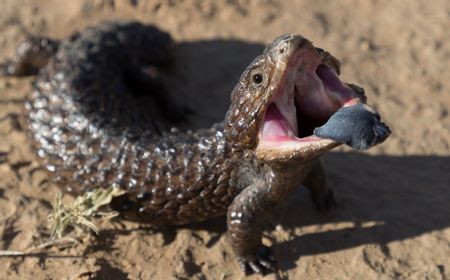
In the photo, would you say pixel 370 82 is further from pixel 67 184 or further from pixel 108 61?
pixel 67 184

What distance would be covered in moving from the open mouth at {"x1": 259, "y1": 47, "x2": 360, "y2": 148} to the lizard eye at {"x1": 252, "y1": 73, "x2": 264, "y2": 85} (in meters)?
0.13

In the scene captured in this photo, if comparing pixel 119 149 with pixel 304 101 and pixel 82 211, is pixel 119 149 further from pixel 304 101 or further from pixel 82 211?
pixel 304 101

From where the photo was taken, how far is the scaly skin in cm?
420

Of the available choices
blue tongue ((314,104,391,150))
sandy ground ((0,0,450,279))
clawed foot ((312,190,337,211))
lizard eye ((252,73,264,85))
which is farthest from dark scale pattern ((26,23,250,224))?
blue tongue ((314,104,391,150))

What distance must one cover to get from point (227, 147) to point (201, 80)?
2179mm

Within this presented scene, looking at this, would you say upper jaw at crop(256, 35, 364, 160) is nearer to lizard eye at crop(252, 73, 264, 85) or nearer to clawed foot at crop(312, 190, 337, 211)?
lizard eye at crop(252, 73, 264, 85)

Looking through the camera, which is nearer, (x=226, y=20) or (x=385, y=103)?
(x=385, y=103)

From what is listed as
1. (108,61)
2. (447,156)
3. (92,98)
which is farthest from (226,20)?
(447,156)

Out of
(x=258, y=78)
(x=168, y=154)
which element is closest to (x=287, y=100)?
(x=258, y=78)

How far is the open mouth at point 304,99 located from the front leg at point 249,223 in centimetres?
60

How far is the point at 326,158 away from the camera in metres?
5.77

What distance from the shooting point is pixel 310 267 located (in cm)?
480

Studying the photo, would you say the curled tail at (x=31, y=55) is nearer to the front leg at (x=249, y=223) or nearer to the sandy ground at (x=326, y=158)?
the sandy ground at (x=326, y=158)

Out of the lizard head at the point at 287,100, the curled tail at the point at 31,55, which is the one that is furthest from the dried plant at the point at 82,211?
the curled tail at the point at 31,55
